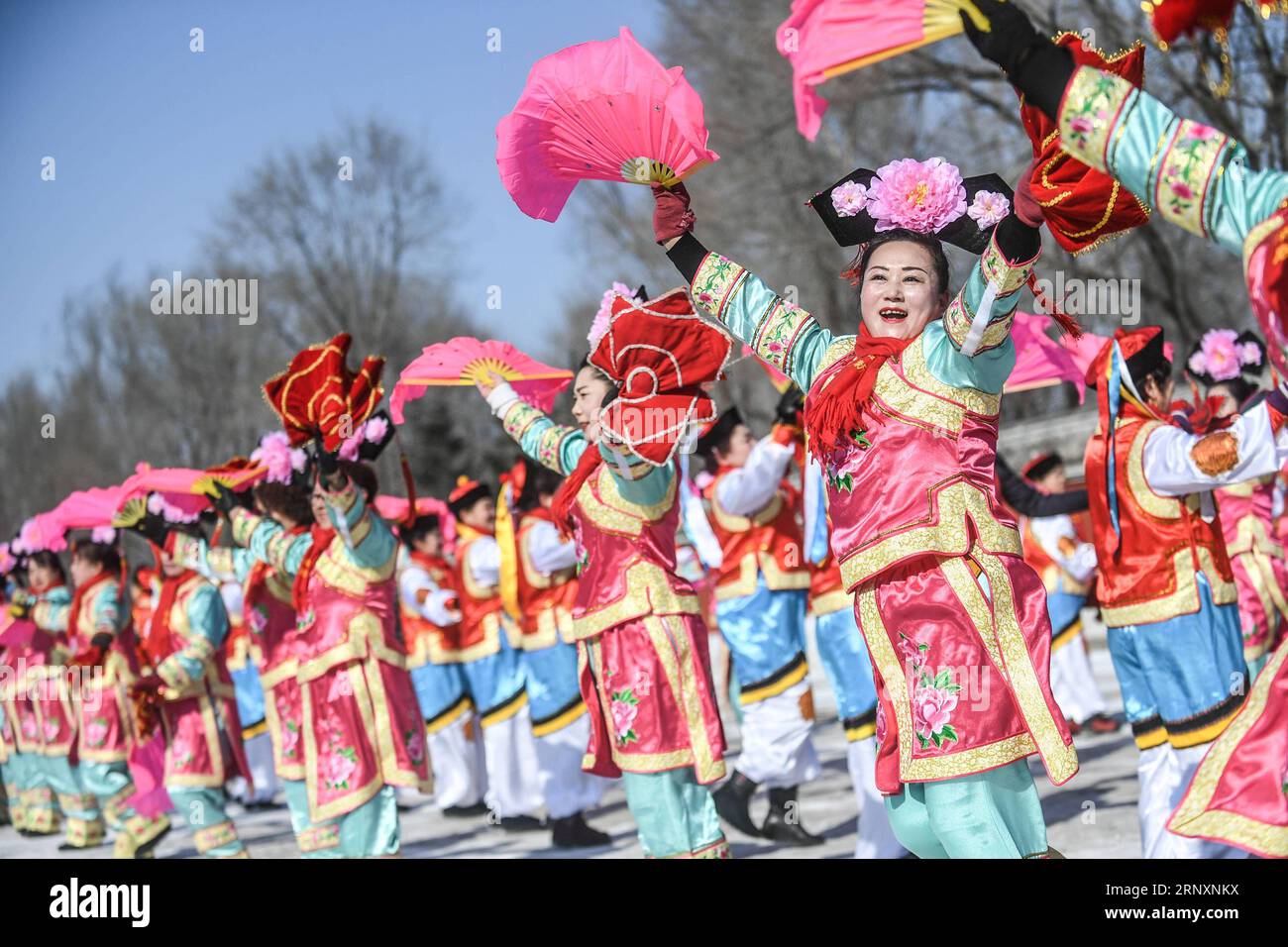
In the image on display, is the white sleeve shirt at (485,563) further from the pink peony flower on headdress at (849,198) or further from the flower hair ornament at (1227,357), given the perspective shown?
the pink peony flower on headdress at (849,198)

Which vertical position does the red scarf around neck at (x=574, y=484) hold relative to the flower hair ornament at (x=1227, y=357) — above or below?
below

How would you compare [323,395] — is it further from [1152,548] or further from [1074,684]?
[1074,684]

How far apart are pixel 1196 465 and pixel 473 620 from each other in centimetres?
541

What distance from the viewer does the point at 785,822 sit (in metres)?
6.96

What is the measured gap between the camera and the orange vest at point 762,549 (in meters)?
7.82

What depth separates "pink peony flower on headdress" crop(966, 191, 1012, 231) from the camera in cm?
345

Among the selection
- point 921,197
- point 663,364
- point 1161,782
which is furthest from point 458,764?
point 921,197

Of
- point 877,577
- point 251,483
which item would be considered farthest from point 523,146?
point 251,483

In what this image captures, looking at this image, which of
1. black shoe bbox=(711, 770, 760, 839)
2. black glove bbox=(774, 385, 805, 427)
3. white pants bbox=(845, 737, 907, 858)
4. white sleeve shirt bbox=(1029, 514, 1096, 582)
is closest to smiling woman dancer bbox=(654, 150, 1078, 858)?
white pants bbox=(845, 737, 907, 858)

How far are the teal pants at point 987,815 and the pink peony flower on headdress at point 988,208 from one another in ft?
4.34

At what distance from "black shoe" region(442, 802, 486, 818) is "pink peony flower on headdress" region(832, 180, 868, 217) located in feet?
20.9

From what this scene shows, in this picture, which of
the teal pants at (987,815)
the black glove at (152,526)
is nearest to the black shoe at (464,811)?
the black glove at (152,526)

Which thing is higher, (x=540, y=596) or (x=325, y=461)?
(x=325, y=461)

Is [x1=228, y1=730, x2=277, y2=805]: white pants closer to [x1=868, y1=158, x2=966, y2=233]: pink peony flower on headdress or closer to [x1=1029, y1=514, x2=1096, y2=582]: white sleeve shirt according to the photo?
[x1=1029, y1=514, x2=1096, y2=582]: white sleeve shirt
